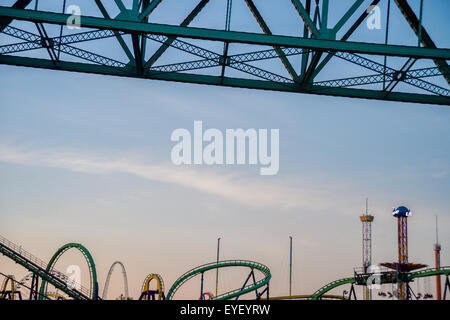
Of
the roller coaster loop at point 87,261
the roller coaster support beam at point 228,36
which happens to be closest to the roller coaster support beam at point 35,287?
the roller coaster loop at point 87,261

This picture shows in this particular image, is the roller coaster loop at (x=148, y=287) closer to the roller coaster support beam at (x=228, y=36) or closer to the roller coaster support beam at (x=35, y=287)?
the roller coaster support beam at (x=35, y=287)

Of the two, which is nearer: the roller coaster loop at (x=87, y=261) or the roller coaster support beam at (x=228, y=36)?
the roller coaster support beam at (x=228, y=36)

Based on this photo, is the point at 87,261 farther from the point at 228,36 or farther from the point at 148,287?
the point at 228,36

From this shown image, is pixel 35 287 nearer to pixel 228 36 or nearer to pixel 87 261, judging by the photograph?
pixel 87 261

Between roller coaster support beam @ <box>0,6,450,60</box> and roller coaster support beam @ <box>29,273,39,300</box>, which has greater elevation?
roller coaster support beam @ <box>0,6,450,60</box>

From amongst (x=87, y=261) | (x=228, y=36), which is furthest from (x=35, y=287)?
(x=228, y=36)

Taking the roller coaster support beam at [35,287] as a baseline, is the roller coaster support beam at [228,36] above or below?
above

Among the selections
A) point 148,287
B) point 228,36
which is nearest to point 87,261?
point 148,287

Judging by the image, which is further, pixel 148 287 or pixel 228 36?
pixel 148 287

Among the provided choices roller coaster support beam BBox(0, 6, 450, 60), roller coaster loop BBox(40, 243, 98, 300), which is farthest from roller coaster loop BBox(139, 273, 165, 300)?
roller coaster support beam BBox(0, 6, 450, 60)

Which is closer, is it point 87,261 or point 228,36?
point 228,36

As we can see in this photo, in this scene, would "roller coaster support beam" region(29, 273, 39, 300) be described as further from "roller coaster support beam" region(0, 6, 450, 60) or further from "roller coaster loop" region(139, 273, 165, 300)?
"roller coaster support beam" region(0, 6, 450, 60)

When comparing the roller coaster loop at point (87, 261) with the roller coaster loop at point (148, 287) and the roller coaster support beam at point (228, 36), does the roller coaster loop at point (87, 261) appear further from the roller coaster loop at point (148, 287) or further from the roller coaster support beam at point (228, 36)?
the roller coaster support beam at point (228, 36)
